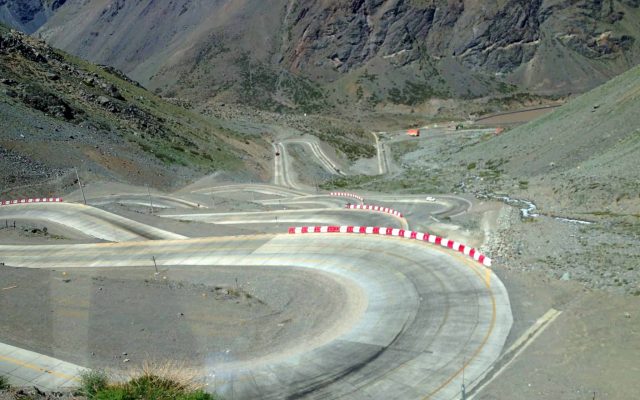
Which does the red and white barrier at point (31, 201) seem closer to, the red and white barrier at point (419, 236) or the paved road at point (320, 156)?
the red and white barrier at point (419, 236)

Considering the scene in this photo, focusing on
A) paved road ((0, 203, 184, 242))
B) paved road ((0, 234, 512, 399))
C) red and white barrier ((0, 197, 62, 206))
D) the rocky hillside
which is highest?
the rocky hillside

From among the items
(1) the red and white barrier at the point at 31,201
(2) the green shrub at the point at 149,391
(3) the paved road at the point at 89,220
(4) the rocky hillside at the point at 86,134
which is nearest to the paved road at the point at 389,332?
(2) the green shrub at the point at 149,391

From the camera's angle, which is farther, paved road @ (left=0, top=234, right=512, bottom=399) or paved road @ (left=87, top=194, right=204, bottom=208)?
paved road @ (left=87, top=194, right=204, bottom=208)

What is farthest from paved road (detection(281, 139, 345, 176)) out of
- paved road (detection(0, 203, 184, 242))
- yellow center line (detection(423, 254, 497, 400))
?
yellow center line (detection(423, 254, 497, 400))

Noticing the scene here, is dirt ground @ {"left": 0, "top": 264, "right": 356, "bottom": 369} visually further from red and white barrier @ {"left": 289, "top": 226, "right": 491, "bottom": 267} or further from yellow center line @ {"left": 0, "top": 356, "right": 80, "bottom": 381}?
red and white barrier @ {"left": 289, "top": 226, "right": 491, "bottom": 267}

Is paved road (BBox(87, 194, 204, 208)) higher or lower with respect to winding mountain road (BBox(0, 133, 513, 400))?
higher
